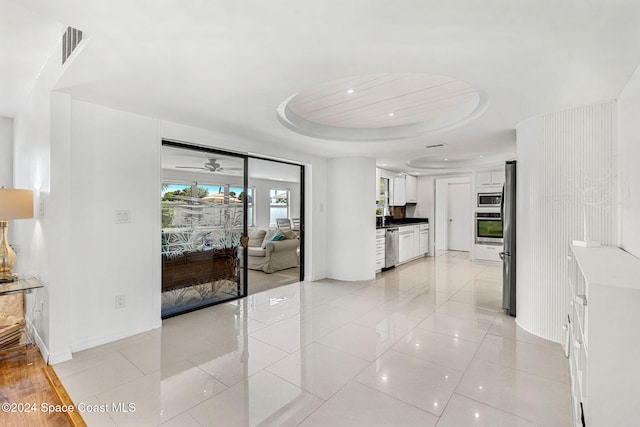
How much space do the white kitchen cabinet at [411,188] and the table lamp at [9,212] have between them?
7369 mm

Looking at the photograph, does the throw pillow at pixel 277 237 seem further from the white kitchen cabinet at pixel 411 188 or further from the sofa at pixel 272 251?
the white kitchen cabinet at pixel 411 188

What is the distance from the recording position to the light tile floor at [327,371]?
192 cm

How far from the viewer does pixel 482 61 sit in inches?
76.6

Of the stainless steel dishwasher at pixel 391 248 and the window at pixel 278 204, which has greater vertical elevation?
the window at pixel 278 204

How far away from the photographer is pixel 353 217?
5461 millimetres

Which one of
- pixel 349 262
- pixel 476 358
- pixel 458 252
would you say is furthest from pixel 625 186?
pixel 458 252

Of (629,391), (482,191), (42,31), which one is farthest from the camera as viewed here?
(482,191)

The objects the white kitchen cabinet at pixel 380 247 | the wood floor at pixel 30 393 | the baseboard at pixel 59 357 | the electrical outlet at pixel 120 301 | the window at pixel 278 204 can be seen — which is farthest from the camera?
the window at pixel 278 204

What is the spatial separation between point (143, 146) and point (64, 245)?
115 cm

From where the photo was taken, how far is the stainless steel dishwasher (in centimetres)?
625

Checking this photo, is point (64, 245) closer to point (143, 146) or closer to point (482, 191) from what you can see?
point (143, 146)

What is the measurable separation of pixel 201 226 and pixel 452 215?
7492 mm

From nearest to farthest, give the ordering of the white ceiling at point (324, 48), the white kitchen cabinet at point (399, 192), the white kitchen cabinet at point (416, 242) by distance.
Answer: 1. the white ceiling at point (324, 48)
2. the white kitchen cabinet at point (416, 242)
3. the white kitchen cabinet at point (399, 192)

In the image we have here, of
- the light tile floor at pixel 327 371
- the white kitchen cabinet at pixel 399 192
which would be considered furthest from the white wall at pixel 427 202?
the light tile floor at pixel 327 371
